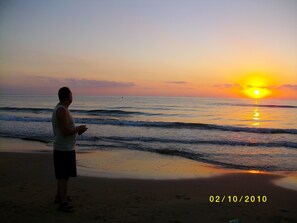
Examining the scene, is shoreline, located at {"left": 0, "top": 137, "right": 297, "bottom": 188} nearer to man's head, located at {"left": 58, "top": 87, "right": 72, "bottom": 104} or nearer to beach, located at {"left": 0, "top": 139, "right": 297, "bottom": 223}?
beach, located at {"left": 0, "top": 139, "right": 297, "bottom": 223}

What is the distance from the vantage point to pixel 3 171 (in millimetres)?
7238

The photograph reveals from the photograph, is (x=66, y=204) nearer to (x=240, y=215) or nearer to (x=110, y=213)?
(x=110, y=213)

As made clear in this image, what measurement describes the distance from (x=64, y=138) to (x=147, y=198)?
187 cm

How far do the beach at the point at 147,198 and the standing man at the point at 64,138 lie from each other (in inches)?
20.0

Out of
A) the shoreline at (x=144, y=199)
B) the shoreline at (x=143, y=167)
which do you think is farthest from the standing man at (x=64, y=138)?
the shoreline at (x=143, y=167)

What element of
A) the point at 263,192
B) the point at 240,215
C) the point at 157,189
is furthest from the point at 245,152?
the point at 240,215

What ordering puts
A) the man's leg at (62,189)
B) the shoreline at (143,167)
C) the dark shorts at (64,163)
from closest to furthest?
the dark shorts at (64,163)
the man's leg at (62,189)
the shoreline at (143,167)

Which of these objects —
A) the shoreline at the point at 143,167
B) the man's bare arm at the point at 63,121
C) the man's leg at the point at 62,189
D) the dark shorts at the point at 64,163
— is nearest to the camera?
the man's bare arm at the point at 63,121

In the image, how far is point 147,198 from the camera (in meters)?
5.30

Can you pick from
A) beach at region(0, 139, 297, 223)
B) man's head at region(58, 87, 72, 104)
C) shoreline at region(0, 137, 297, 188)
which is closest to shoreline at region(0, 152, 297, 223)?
beach at region(0, 139, 297, 223)

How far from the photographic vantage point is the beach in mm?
4309

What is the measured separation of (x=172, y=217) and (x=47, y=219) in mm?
1662

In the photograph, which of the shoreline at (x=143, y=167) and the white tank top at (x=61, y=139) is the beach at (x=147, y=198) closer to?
the shoreline at (x=143, y=167)

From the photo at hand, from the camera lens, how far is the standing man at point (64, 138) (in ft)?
13.9
